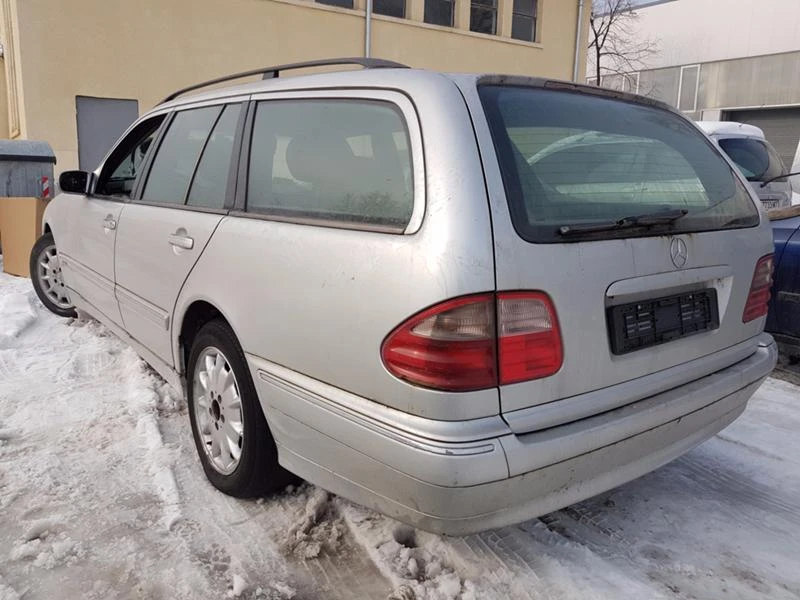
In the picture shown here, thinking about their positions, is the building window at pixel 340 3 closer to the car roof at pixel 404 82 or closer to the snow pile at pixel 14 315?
the snow pile at pixel 14 315

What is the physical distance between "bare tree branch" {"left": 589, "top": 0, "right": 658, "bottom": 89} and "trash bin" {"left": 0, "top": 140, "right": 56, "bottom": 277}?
22.7m

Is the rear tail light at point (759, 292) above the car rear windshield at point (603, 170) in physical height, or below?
below

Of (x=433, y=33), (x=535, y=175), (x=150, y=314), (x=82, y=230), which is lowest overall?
(x=150, y=314)

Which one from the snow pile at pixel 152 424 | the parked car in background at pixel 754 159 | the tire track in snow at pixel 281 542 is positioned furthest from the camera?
the parked car in background at pixel 754 159

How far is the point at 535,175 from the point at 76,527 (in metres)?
2.10

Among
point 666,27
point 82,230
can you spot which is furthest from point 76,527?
point 666,27

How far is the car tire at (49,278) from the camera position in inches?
206

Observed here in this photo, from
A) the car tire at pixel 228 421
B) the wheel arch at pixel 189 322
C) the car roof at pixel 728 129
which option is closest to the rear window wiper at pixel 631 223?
the car tire at pixel 228 421

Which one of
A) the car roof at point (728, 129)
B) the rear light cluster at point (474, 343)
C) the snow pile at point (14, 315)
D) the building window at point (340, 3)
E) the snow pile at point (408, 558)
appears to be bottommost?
the snow pile at point (408, 558)

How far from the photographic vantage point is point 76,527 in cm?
247

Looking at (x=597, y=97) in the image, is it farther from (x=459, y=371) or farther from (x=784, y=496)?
(x=784, y=496)

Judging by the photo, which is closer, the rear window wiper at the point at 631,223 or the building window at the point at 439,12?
the rear window wiper at the point at 631,223

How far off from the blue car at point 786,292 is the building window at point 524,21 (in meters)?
13.6

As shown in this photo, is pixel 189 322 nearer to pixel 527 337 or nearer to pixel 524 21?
pixel 527 337
